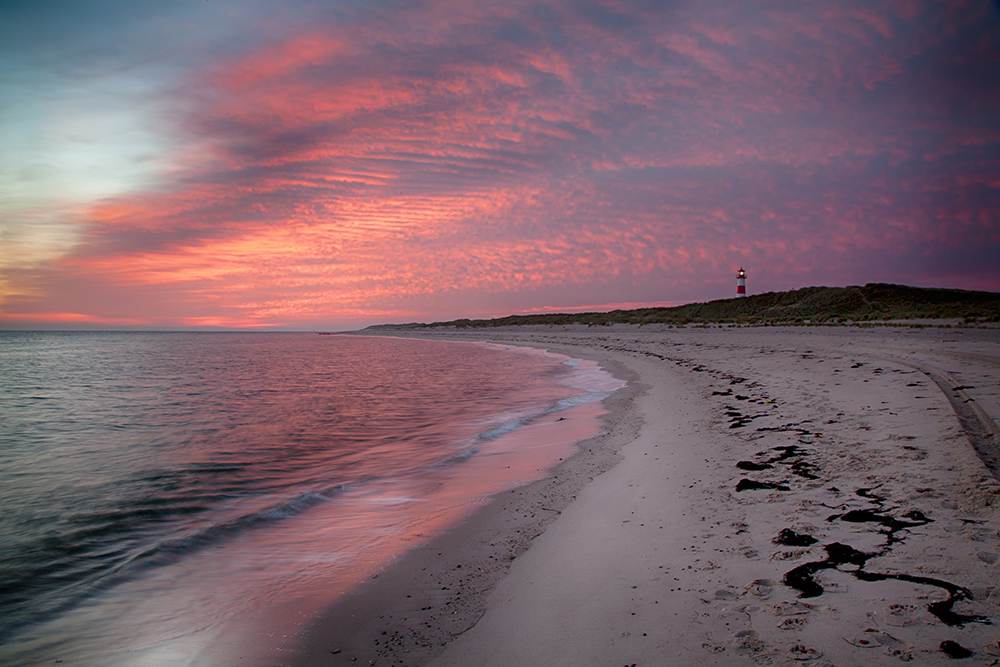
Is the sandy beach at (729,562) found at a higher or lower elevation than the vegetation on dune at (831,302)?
lower

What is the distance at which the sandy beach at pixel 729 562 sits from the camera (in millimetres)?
2758

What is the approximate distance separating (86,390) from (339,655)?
27.2 meters

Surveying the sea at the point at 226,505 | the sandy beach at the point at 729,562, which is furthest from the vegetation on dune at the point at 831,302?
the sandy beach at the point at 729,562

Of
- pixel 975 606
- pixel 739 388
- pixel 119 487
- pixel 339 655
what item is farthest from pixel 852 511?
pixel 119 487

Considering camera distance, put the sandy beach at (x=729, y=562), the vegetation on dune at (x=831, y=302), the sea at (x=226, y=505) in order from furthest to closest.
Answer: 1. the vegetation on dune at (x=831, y=302)
2. the sea at (x=226, y=505)
3. the sandy beach at (x=729, y=562)

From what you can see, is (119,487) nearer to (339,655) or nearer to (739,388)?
(339,655)

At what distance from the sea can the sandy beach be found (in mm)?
685

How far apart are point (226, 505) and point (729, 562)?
6.87 meters

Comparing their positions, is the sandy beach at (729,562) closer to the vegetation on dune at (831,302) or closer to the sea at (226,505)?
the sea at (226,505)

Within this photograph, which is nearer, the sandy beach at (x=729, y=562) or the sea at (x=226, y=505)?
the sandy beach at (x=729, y=562)

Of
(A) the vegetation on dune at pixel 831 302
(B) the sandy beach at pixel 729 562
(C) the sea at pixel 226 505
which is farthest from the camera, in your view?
(A) the vegetation on dune at pixel 831 302

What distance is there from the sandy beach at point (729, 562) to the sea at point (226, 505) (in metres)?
0.69

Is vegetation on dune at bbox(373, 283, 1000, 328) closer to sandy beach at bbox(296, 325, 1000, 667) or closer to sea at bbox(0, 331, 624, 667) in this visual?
sea at bbox(0, 331, 624, 667)

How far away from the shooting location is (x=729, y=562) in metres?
3.67
